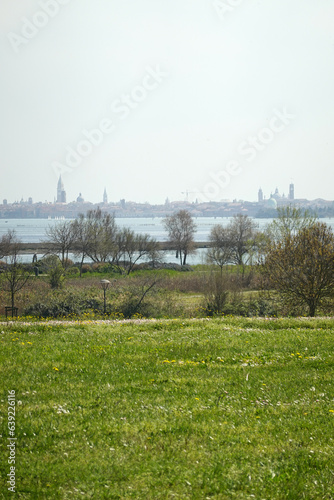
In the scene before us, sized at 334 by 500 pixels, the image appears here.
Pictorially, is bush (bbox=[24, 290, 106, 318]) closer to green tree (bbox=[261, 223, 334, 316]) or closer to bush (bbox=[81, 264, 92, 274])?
green tree (bbox=[261, 223, 334, 316])

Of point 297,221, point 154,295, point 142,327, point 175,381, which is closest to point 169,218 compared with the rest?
point 297,221

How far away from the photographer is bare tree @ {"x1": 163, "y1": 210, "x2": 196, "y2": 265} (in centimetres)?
8131

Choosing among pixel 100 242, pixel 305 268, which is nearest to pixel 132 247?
pixel 100 242

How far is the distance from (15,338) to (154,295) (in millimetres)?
15347

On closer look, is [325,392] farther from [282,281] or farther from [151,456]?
[282,281]

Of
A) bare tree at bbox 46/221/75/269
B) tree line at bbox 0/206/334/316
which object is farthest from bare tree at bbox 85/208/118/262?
bare tree at bbox 46/221/75/269

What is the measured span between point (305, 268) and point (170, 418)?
1719cm

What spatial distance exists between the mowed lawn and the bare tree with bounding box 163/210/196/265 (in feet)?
223

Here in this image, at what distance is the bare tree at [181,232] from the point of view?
81.3m

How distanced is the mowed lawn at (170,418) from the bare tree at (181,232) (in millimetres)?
67930

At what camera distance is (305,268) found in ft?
76.6

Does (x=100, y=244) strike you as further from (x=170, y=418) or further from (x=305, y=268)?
(x=170, y=418)

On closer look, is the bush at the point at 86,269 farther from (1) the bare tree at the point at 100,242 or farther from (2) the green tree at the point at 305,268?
(2) the green tree at the point at 305,268

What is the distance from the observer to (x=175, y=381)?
31.2 feet
